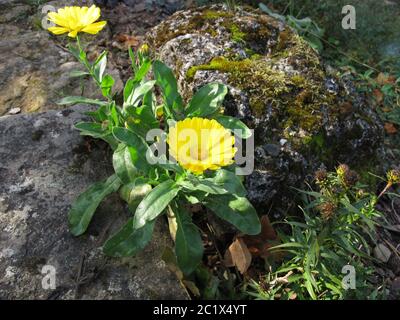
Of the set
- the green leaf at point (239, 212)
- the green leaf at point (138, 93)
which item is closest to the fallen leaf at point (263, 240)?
the green leaf at point (239, 212)

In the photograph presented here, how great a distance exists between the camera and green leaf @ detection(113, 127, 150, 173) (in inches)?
83.7

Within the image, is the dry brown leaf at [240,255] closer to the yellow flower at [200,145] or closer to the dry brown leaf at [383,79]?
the yellow flower at [200,145]

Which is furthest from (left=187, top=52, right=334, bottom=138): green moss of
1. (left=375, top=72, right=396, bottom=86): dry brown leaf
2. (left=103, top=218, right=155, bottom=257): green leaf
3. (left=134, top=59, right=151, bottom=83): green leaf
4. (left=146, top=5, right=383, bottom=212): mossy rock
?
(left=375, top=72, right=396, bottom=86): dry brown leaf

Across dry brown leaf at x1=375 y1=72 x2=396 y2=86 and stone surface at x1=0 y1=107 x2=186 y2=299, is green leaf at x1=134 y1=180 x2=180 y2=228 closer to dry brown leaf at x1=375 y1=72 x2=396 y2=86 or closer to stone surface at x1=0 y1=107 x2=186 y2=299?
stone surface at x1=0 y1=107 x2=186 y2=299

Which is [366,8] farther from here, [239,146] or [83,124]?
[83,124]

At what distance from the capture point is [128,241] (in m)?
2.14

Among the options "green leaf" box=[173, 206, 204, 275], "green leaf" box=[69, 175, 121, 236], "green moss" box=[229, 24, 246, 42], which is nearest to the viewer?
"green leaf" box=[173, 206, 204, 275]

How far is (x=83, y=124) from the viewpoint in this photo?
7.89ft

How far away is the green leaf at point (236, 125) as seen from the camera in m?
2.30

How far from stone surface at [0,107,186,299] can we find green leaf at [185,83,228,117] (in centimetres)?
65

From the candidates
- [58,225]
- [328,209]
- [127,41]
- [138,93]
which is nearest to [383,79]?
[127,41]

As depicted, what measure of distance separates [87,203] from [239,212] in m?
0.80

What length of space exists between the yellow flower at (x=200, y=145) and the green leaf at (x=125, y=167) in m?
0.46

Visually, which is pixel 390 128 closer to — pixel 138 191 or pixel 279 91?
pixel 279 91
